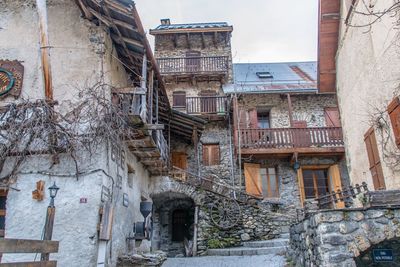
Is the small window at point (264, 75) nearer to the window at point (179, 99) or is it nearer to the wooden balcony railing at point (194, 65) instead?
the wooden balcony railing at point (194, 65)

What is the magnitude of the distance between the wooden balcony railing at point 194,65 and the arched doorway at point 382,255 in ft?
34.6

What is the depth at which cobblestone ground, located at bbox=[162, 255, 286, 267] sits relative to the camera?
23.4 feet

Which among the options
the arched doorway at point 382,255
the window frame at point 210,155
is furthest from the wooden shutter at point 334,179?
the arched doorway at point 382,255

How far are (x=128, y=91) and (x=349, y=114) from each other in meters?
5.59

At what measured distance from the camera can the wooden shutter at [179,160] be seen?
44.1 ft

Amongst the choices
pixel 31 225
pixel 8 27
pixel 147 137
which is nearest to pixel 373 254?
pixel 147 137

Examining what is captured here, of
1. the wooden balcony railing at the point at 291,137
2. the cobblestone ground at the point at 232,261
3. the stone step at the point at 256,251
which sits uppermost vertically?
the wooden balcony railing at the point at 291,137

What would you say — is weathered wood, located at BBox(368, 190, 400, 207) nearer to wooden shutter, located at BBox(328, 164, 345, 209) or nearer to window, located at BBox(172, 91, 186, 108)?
wooden shutter, located at BBox(328, 164, 345, 209)

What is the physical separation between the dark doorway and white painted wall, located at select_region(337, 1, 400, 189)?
6.48 metres

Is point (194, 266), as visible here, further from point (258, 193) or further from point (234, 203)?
point (258, 193)

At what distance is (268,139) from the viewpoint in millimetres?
12641

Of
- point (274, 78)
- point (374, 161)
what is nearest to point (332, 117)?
point (274, 78)

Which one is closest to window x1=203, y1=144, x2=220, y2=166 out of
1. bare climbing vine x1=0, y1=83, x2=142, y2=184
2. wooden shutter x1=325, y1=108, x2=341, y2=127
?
wooden shutter x1=325, y1=108, x2=341, y2=127

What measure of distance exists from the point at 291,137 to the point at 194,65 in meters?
5.81
